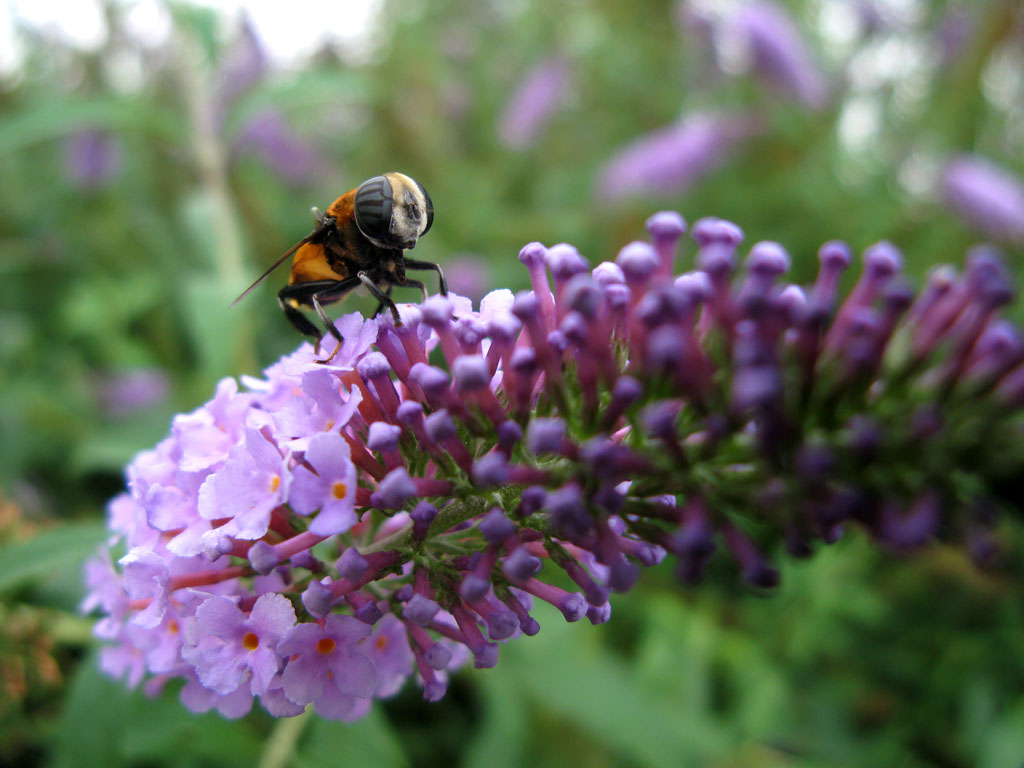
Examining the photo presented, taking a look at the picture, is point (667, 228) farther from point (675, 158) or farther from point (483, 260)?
point (675, 158)

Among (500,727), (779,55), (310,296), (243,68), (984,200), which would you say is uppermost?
(779,55)

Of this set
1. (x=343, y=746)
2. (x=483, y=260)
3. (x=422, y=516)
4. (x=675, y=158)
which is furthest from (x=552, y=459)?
(x=675, y=158)

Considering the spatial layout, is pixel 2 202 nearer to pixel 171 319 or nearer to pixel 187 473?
pixel 171 319

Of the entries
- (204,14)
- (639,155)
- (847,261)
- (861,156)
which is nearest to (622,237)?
(639,155)

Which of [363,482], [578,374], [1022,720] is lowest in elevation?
[1022,720]

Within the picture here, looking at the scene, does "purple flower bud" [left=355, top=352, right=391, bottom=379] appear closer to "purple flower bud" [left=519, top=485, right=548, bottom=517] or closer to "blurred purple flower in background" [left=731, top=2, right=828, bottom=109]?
"purple flower bud" [left=519, top=485, right=548, bottom=517]

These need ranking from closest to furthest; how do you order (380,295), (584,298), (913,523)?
(913,523) < (584,298) < (380,295)

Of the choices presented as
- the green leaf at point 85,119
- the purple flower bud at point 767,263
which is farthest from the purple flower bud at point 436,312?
the green leaf at point 85,119

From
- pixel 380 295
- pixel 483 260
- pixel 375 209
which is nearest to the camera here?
pixel 380 295

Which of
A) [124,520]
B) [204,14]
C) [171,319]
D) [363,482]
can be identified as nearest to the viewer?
[363,482]
